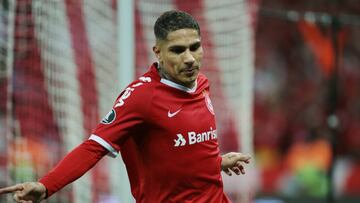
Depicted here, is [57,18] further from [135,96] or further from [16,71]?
[135,96]

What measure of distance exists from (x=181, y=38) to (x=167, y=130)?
0.39 meters

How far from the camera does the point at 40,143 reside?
5.82m

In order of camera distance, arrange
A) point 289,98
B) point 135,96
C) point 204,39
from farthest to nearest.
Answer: point 289,98, point 204,39, point 135,96

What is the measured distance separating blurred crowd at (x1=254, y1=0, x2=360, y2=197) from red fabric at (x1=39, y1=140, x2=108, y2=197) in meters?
7.57

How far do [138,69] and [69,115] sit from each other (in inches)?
33.8

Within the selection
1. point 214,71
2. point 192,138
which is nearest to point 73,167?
point 192,138

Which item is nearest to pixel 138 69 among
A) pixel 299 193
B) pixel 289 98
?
pixel 299 193

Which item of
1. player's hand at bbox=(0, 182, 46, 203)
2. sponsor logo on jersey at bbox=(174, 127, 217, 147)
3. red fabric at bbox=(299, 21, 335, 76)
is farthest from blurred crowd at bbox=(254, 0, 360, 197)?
player's hand at bbox=(0, 182, 46, 203)

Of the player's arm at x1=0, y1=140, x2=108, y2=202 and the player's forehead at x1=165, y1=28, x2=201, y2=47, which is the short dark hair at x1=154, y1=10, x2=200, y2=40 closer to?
the player's forehead at x1=165, y1=28, x2=201, y2=47

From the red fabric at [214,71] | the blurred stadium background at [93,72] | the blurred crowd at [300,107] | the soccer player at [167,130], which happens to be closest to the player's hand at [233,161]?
the soccer player at [167,130]

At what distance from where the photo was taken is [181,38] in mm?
3764

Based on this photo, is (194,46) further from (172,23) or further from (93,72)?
(93,72)

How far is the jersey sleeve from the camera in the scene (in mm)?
3662

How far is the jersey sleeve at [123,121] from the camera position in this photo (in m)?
3.66
